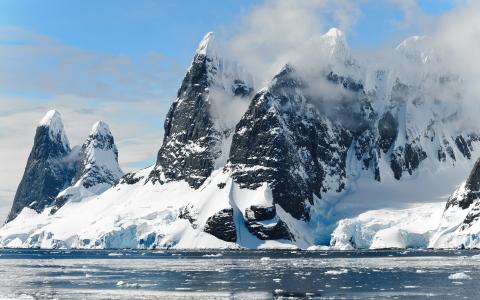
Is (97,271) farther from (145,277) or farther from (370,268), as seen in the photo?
(370,268)

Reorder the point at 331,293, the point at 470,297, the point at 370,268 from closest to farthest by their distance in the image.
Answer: the point at 470,297, the point at 331,293, the point at 370,268

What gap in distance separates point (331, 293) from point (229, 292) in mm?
15181

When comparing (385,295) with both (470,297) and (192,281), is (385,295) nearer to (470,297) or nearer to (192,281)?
(470,297)

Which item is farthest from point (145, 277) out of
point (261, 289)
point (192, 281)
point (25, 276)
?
point (261, 289)

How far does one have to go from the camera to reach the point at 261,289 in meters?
123

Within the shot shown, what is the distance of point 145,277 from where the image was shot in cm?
15112

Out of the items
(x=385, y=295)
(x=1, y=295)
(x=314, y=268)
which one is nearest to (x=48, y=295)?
(x=1, y=295)

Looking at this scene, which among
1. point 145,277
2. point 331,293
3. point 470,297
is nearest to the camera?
point 470,297

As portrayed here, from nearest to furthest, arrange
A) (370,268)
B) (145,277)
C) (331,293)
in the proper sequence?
(331,293) < (145,277) < (370,268)

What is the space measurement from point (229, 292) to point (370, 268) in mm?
59211

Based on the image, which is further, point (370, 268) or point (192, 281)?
point (370, 268)

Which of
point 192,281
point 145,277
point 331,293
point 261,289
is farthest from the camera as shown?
point 145,277

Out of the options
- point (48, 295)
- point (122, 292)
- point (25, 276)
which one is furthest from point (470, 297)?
point (25, 276)

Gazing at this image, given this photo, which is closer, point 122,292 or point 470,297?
point 470,297
